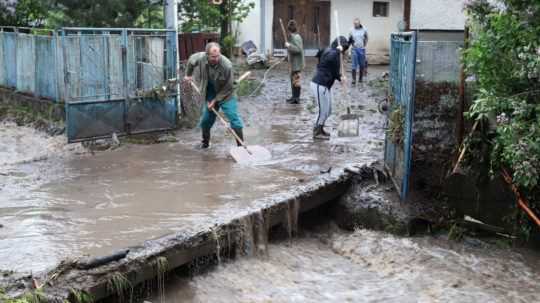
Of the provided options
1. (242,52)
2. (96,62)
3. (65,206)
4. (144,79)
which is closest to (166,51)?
(144,79)

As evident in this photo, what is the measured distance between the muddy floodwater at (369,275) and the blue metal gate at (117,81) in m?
4.60

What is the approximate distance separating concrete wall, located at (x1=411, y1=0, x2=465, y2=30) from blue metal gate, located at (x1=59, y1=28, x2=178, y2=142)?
13.8 ft

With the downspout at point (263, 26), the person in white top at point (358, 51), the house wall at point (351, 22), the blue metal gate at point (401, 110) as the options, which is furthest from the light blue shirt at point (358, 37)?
the blue metal gate at point (401, 110)

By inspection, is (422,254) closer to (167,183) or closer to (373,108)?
(167,183)

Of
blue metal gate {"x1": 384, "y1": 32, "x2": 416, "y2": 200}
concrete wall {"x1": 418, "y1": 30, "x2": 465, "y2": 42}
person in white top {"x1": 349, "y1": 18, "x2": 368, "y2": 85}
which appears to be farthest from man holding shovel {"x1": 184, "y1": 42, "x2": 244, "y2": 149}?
person in white top {"x1": 349, "y1": 18, "x2": 368, "y2": 85}

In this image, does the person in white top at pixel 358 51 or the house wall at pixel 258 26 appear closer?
the person in white top at pixel 358 51

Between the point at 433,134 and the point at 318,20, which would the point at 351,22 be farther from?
the point at 433,134

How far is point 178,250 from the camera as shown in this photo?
567 centimetres

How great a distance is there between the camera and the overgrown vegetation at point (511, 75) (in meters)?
5.83

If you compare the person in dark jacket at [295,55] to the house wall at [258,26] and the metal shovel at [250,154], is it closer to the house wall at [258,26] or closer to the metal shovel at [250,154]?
the metal shovel at [250,154]

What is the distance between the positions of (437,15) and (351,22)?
1296 cm

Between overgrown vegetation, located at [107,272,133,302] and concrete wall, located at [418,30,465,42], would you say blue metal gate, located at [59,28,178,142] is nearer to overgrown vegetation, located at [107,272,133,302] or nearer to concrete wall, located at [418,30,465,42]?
concrete wall, located at [418,30,465,42]

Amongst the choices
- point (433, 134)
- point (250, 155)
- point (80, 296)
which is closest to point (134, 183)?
point (250, 155)

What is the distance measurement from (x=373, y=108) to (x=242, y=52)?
9.88m
